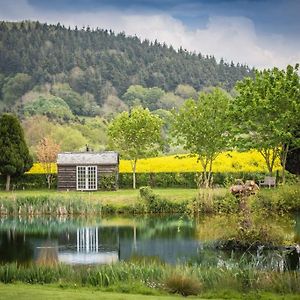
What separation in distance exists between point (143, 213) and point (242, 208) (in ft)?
42.6

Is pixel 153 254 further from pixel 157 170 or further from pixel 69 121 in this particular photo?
pixel 69 121

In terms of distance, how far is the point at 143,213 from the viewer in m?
34.9

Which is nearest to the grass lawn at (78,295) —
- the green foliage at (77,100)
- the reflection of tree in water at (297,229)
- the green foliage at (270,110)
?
the reflection of tree in water at (297,229)

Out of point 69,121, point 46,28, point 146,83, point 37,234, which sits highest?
point 46,28

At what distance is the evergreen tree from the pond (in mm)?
11012

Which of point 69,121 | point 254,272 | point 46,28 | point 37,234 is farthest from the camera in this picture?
point 46,28

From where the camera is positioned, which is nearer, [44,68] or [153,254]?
[153,254]

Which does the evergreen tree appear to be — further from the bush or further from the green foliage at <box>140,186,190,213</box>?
the bush

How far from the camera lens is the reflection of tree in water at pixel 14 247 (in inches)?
832

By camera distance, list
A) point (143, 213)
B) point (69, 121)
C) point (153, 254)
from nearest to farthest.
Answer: point (153, 254) < point (143, 213) < point (69, 121)

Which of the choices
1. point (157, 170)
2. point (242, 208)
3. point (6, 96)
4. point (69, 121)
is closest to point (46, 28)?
point (6, 96)

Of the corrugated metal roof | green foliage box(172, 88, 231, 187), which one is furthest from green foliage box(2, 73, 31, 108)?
green foliage box(172, 88, 231, 187)

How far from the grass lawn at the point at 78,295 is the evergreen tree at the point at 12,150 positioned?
30.2 metres

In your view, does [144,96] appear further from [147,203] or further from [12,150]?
[147,203]
